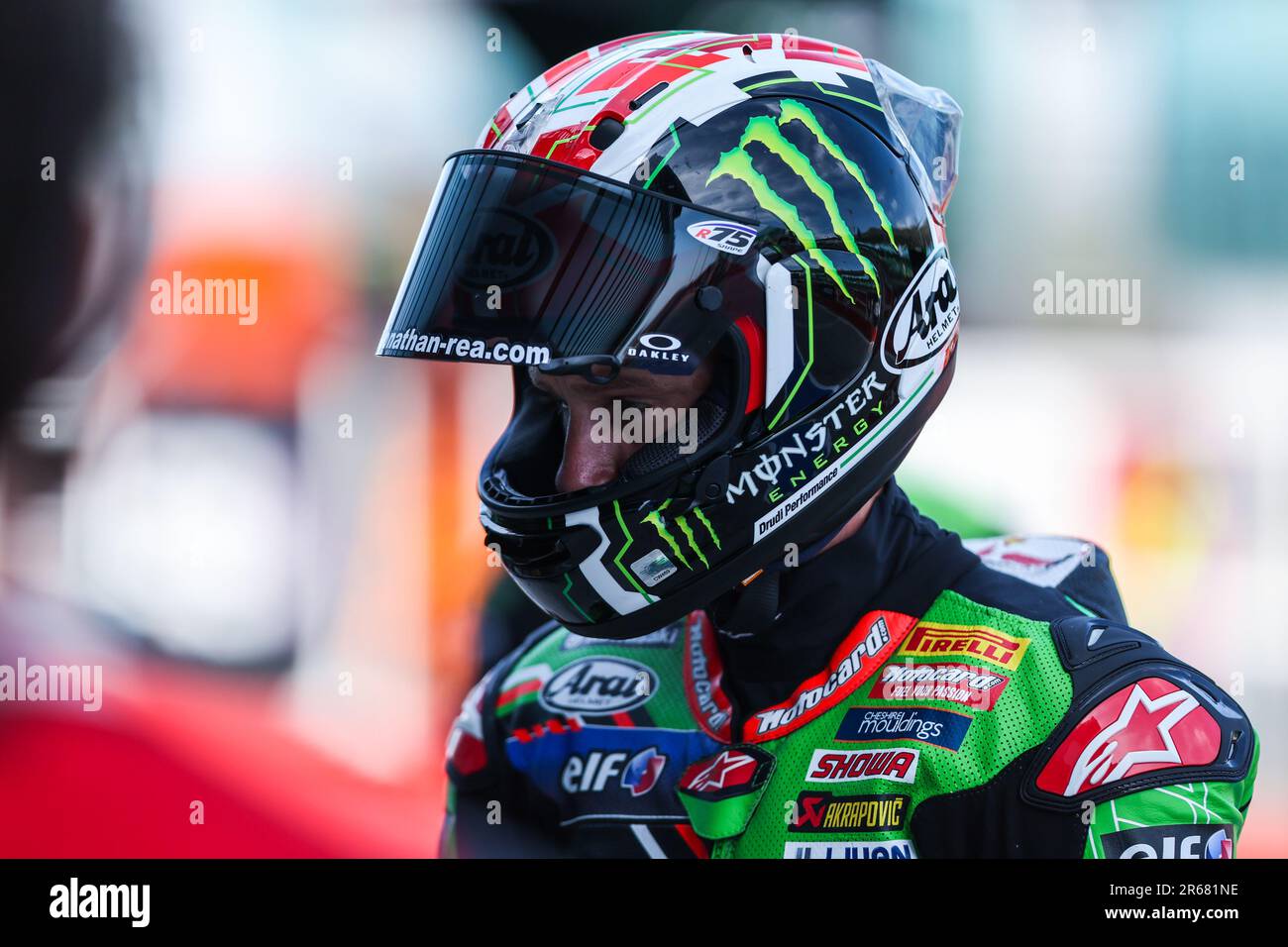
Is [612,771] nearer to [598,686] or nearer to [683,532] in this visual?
[598,686]

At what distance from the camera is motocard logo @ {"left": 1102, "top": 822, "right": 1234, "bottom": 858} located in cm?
139

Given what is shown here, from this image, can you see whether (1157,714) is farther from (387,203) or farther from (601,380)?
(387,203)

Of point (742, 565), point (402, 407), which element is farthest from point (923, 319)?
point (402, 407)

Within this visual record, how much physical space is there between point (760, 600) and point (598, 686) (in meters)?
0.40

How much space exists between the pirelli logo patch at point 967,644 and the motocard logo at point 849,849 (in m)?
0.26

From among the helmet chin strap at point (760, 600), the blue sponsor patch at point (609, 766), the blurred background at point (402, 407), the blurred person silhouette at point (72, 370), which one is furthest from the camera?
the blurred person silhouette at point (72, 370)

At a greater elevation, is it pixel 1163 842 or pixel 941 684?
pixel 941 684

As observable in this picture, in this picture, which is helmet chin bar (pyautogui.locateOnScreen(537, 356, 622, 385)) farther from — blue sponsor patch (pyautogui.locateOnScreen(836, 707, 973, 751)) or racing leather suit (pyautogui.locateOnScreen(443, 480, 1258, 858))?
blue sponsor patch (pyautogui.locateOnScreen(836, 707, 973, 751))

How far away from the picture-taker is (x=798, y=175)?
1.55 metres

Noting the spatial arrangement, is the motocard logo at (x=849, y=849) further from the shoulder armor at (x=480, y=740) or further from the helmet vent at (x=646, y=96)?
the helmet vent at (x=646, y=96)

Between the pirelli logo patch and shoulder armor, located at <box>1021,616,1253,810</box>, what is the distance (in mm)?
74

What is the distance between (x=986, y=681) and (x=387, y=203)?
8.93ft

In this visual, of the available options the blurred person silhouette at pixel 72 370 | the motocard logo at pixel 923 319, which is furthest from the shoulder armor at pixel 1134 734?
the blurred person silhouette at pixel 72 370

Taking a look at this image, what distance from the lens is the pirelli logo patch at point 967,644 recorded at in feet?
5.14
